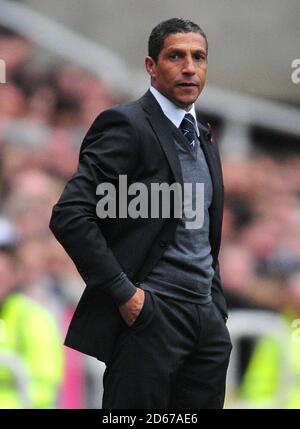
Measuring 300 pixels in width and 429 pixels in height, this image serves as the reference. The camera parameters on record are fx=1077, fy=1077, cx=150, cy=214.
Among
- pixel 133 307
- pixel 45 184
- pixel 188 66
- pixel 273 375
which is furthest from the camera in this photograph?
pixel 273 375

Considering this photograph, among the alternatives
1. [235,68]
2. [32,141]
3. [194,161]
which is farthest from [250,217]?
[194,161]

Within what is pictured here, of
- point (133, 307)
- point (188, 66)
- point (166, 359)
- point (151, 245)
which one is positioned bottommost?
point (166, 359)

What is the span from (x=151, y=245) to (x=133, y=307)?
166 millimetres

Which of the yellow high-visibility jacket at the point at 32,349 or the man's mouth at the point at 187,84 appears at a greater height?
the man's mouth at the point at 187,84

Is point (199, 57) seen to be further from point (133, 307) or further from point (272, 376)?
point (272, 376)

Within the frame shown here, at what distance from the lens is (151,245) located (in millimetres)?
2658

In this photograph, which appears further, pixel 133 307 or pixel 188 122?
pixel 188 122

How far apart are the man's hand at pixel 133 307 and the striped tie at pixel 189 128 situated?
0.43m

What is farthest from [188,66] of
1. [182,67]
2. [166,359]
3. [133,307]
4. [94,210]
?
[166,359]

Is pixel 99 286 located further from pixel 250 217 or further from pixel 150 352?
pixel 250 217

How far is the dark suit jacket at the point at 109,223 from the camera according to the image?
260 cm

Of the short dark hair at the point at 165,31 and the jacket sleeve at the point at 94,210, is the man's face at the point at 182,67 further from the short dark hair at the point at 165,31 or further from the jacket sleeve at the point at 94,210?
the jacket sleeve at the point at 94,210

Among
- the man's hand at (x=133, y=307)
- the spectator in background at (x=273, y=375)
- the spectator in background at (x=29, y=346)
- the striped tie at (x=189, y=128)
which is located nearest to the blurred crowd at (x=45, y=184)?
the spectator in background at (x=29, y=346)

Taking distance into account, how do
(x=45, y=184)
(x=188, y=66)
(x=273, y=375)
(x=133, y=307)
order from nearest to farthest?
1. (x=133, y=307)
2. (x=188, y=66)
3. (x=45, y=184)
4. (x=273, y=375)
